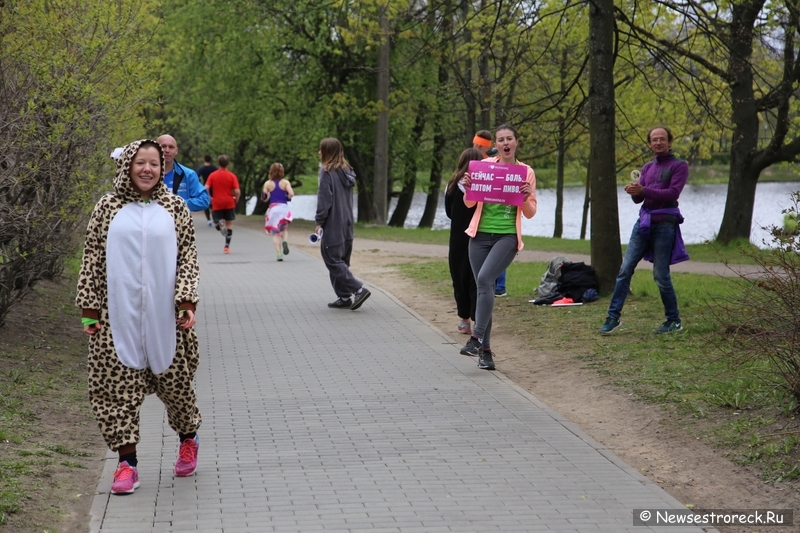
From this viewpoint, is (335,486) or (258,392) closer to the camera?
(335,486)

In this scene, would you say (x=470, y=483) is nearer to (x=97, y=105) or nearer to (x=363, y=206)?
(x=97, y=105)

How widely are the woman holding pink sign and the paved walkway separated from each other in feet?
1.53

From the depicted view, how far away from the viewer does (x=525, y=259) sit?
1980 centimetres

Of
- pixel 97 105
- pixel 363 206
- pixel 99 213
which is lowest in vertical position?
pixel 363 206

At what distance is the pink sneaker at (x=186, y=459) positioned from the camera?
18.1ft

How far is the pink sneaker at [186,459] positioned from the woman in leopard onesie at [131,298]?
28 centimetres

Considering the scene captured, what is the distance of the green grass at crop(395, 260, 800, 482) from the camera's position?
6.02 m

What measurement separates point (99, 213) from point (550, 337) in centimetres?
586

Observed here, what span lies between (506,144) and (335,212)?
13.0 ft

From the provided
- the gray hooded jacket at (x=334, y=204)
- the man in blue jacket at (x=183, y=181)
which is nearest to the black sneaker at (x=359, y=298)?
the gray hooded jacket at (x=334, y=204)

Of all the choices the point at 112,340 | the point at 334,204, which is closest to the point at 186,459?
the point at 112,340

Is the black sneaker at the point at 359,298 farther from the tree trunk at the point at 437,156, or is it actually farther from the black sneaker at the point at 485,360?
the tree trunk at the point at 437,156

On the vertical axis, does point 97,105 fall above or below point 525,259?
above

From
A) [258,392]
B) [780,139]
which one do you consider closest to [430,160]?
[780,139]
